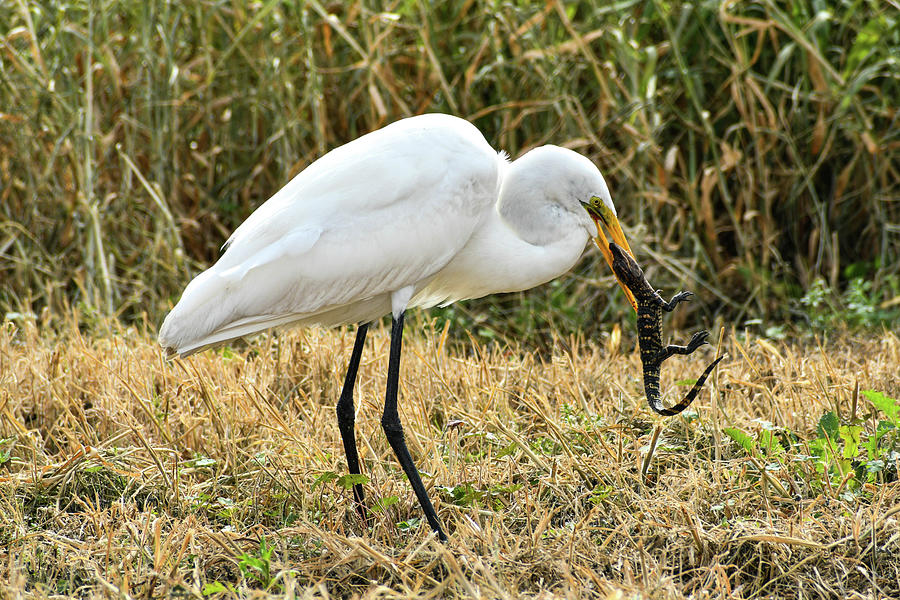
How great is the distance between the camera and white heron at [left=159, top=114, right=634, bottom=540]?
287 centimetres

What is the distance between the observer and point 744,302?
16.6 ft

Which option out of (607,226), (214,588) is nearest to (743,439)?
(607,226)

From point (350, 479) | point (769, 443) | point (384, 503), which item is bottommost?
point (769, 443)

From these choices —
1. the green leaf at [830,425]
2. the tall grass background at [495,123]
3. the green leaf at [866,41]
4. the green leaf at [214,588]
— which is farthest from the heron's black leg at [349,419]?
the green leaf at [866,41]

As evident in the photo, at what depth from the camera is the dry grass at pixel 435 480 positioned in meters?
2.48

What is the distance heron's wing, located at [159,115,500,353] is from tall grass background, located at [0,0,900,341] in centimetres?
189

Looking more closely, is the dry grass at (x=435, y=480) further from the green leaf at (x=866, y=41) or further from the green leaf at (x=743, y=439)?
the green leaf at (x=866, y=41)

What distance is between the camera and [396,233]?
2.87m

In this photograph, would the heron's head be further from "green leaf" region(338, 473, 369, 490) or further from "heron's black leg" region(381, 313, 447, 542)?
"green leaf" region(338, 473, 369, 490)

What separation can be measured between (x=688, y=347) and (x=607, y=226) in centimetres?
47

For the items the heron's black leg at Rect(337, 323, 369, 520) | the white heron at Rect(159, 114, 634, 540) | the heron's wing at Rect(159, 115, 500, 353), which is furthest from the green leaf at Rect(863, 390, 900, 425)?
the heron's black leg at Rect(337, 323, 369, 520)

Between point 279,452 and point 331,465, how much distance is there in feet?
0.54

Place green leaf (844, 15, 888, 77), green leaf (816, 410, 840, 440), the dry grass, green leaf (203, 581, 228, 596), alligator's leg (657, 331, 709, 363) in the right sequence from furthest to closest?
green leaf (844, 15, 888, 77) < green leaf (816, 410, 840, 440) < alligator's leg (657, 331, 709, 363) < the dry grass < green leaf (203, 581, 228, 596)

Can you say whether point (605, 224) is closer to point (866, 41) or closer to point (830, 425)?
point (830, 425)
